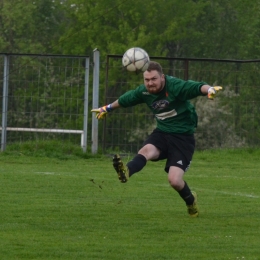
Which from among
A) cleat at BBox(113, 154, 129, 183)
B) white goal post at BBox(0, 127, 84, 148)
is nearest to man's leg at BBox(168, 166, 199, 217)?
cleat at BBox(113, 154, 129, 183)

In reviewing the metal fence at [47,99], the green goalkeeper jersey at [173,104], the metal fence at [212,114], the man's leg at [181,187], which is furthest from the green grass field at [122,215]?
the metal fence at [212,114]

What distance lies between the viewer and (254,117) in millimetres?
20406

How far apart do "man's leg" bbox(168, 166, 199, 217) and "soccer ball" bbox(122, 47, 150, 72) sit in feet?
3.85

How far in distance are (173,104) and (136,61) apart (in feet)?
2.09

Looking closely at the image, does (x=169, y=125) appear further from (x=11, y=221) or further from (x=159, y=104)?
(x=11, y=221)

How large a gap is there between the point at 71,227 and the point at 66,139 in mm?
10595

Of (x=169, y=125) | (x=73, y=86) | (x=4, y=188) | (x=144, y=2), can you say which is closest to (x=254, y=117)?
(x=73, y=86)

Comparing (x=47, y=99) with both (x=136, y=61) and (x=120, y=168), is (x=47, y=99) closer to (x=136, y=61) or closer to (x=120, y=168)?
(x=136, y=61)

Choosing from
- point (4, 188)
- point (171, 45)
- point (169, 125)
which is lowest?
point (4, 188)

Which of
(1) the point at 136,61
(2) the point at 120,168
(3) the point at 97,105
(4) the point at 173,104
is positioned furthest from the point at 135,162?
(3) the point at 97,105

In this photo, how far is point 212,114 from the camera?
73.3 feet

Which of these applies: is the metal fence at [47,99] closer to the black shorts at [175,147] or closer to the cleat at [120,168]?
the black shorts at [175,147]

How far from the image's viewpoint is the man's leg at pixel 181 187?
398 inches

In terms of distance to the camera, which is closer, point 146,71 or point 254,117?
point 146,71
